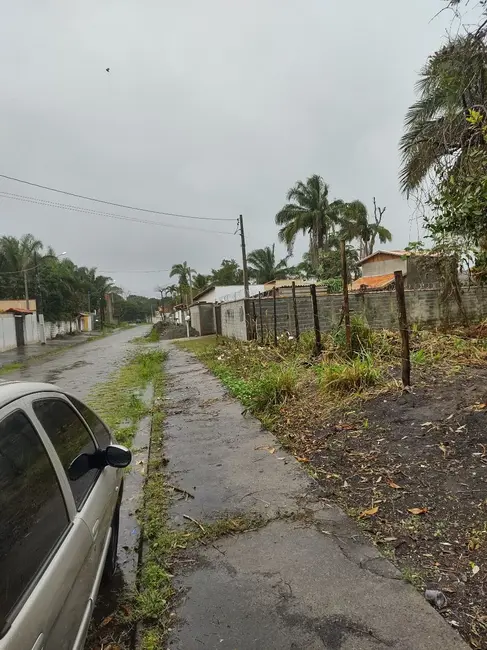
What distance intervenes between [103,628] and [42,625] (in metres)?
1.34

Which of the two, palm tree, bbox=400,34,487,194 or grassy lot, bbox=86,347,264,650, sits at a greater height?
palm tree, bbox=400,34,487,194

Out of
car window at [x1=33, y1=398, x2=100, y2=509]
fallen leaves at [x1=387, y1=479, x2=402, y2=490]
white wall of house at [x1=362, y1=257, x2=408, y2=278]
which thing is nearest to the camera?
car window at [x1=33, y1=398, x2=100, y2=509]

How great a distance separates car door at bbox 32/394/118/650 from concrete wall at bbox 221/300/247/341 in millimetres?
15015

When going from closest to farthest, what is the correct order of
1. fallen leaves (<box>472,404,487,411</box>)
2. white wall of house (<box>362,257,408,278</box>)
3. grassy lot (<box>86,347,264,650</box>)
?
grassy lot (<box>86,347,264,650</box>)
fallen leaves (<box>472,404,487,411</box>)
white wall of house (<box>362,257,408,278</box>)

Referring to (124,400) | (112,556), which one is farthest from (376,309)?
(112,556)

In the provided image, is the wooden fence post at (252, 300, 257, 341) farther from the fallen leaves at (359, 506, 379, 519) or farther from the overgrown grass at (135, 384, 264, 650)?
the fallen leaves at (359, 506, 379, 519)

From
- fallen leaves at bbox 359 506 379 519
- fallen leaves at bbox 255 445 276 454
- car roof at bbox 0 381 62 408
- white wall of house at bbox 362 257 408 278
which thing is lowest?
fallen leaves at bbox 255 445 276 454

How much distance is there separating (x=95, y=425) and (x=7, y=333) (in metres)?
27.4

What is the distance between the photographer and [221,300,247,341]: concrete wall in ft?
59.5

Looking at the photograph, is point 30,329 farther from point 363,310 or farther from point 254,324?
point 363,310

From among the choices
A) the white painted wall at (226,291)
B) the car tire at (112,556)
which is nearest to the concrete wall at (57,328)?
the white painted wall at (226,291)

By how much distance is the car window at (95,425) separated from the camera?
2864 mm

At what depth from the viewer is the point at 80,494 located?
217 centimetres

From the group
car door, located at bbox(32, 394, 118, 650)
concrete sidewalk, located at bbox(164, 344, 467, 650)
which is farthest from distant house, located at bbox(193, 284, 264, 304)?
car door, located at bbox(32, 394, 118, 650)
